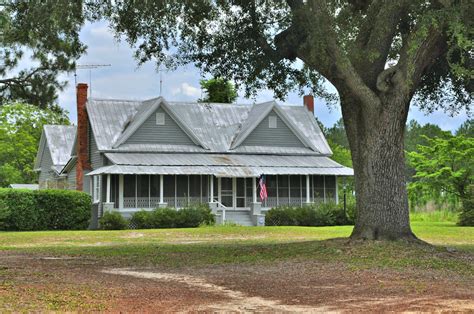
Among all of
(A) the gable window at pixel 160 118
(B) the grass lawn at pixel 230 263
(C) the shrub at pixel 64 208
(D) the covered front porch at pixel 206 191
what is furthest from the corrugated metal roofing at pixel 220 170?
(B) the grass lawn at pixel 230 263

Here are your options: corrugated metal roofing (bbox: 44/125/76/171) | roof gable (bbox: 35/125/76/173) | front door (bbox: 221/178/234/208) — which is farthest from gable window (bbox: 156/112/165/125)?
corrugated metal roofing (bbox: 44/125/76/171)

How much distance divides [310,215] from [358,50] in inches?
811

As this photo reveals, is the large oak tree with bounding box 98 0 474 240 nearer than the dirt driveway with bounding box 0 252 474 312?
No

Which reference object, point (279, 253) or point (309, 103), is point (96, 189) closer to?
point (309, 103)

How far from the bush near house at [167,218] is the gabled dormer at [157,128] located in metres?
4.84

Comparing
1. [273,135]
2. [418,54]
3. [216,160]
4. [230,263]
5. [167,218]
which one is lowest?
[230,263]

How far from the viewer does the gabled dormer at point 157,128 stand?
124ft

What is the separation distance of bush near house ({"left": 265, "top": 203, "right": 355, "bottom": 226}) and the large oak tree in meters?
17.3

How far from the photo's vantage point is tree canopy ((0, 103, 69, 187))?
6138cm

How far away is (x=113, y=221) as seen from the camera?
33.7 m

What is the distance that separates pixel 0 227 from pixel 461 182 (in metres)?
21.8

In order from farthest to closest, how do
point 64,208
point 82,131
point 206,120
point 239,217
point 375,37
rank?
1. point 206,120
2. point 82,131
3. point 239,217
4. point 64,208
5. point 375,37

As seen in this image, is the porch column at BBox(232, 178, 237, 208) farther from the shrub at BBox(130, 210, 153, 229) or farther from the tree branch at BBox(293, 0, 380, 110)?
the tree branch at BBox(293, 0, 380, 110)

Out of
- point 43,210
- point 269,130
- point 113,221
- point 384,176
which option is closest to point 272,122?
point 269,130
